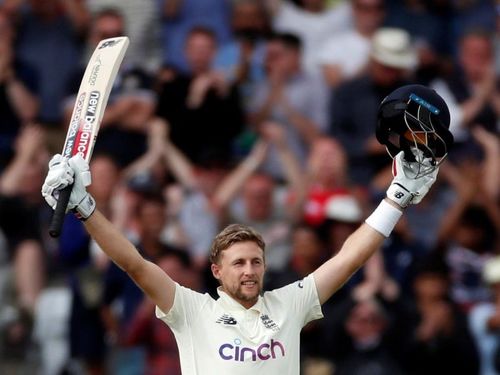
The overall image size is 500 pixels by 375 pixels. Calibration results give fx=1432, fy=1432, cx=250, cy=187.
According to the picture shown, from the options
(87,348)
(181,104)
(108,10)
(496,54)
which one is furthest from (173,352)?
(496,54)

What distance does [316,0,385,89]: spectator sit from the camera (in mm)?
13195

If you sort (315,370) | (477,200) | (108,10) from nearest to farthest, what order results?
(315,370), (477,200), (108,10)

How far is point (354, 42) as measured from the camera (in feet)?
43.7

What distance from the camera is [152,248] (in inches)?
456

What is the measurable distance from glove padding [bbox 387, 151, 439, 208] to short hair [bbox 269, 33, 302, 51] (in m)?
5.70

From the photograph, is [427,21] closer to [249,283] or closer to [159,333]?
[159,333]

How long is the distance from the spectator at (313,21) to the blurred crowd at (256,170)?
0.06 ft

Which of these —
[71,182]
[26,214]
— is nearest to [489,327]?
[26,214]

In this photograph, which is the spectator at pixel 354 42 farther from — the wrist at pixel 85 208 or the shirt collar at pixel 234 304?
the wrist at pixel 85 208

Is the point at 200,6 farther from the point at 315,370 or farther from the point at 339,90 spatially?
the point at 315,370

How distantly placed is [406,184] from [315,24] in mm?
6334

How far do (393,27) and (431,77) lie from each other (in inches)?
25.7

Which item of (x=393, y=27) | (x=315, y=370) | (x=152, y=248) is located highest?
(x=393, y=27)

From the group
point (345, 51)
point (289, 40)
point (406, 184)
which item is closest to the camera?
point (406, 184)
